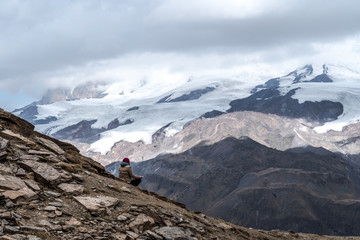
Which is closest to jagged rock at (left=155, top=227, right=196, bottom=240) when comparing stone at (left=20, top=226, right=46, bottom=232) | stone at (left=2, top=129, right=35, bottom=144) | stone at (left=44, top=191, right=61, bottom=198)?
stone at (left=44, top=191, right=61, bottom=198)

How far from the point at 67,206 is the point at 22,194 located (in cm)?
166

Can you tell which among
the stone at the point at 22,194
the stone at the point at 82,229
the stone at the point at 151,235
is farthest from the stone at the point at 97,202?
the stone at the point at 151,235

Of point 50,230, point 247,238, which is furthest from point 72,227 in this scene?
point 247,238

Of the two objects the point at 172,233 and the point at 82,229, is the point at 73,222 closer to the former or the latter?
the point at 82,229

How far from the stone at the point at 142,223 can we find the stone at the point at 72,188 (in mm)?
2737

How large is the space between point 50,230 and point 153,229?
394 cm

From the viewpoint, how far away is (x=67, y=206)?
17.4 metres

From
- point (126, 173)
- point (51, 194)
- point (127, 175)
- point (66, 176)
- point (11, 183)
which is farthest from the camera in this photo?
point (127, 175)

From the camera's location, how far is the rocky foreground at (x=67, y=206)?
15.6 metres

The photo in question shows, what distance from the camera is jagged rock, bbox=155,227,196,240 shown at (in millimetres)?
17531

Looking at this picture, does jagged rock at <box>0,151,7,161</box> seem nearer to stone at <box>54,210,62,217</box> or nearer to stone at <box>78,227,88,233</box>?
stone at <box>54,210,62,217</box>

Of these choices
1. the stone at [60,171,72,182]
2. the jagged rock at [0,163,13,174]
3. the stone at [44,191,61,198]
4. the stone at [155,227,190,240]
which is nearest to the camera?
the stone at [155,227,190,240]

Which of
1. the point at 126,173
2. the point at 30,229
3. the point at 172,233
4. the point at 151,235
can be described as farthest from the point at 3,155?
the point at 126,173

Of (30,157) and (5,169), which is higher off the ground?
(5,169)
